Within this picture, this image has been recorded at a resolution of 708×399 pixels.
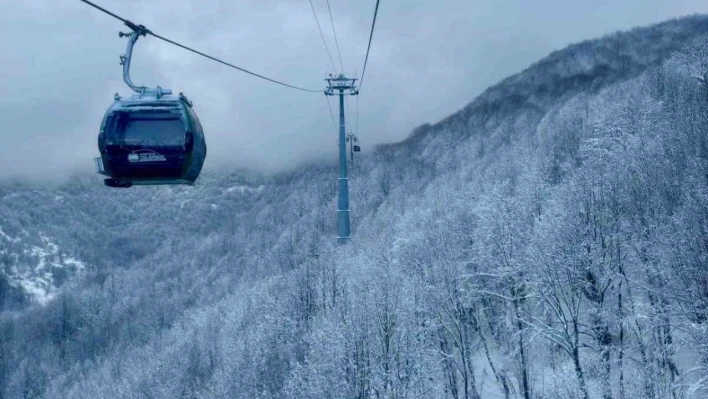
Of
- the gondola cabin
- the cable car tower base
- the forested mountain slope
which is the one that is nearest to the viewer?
the gondola cabin

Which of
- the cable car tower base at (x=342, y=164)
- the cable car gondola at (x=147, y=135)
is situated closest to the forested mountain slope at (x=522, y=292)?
the cable car tower base at (x=342, y=164)

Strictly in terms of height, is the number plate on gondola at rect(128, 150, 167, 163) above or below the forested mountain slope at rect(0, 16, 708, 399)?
above

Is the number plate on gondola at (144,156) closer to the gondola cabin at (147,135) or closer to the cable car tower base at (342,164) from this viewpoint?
the gondola cabin at (147,135)

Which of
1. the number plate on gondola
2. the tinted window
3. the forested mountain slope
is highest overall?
the tinted window

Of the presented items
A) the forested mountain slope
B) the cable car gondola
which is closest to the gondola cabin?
the cable car gondola

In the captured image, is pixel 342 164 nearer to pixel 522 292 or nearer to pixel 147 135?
pixel 522 292

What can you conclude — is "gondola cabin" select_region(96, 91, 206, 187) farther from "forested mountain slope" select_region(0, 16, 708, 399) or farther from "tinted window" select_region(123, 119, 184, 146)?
"forested mountain slope" select_region(0, 16, 708, 399)

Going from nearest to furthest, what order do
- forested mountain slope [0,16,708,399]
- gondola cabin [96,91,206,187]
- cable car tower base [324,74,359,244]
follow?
gondola cabin [96,91,206,187], forested mountain slope [0,16,708,399], cable car tower base [324,74,359,244]

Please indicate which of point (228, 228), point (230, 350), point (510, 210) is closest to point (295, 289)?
point (230, 350)

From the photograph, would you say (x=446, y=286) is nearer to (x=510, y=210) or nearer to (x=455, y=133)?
(x=510, y=210)
